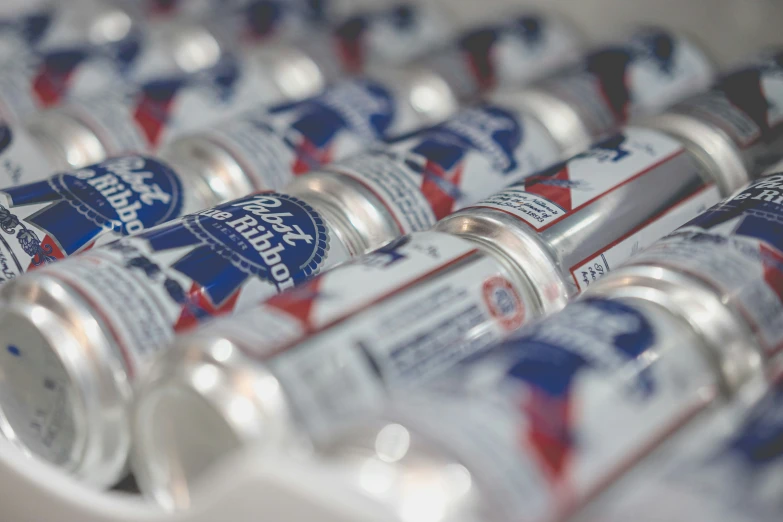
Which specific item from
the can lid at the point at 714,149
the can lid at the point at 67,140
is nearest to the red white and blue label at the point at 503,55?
the can lid at the point at 714,149

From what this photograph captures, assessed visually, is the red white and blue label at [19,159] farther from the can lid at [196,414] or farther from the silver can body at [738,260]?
the silver can body at [738,260]

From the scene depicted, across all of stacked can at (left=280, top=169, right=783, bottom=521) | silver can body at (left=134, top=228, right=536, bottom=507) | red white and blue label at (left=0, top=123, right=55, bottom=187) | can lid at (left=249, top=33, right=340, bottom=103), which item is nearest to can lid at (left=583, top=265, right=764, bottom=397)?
stacked can at (left=280, top=169, right=783, bottom=521)

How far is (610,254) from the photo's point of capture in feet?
2.24

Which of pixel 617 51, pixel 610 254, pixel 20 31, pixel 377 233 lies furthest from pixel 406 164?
pixel 20 31

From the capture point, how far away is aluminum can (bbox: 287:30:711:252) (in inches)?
29.4

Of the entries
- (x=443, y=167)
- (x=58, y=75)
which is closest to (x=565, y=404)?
(x=443, y=167)

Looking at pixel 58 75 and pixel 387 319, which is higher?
pixel 58 75

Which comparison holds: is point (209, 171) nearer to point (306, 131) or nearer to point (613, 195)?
point (306, 131)

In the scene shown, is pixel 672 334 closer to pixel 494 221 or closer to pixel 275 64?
pixel 494 221

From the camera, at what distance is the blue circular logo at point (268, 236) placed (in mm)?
628

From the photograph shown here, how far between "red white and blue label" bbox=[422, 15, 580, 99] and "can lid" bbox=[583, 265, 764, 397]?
639 millimetres

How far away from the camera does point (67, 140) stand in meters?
0.94

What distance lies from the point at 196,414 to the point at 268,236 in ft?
0.58

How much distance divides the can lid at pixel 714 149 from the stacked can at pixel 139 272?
29 cm
